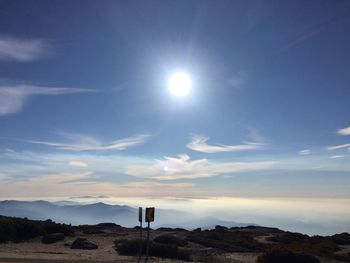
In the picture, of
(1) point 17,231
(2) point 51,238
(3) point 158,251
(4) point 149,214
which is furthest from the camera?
(1) point 17,231

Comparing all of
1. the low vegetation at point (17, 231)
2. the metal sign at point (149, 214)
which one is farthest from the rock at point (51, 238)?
the metal sign at point (149, 214)

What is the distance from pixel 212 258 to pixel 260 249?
11609mm

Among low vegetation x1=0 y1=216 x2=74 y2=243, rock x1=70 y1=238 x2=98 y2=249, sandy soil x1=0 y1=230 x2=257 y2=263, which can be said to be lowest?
sandy soil x1=0 y1=230 x2=257 y2=263

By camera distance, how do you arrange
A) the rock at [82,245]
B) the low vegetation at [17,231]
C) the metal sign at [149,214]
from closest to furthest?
the metal sign at [149,214] → the rock at [82,245] → the low vegetation at [17,231]

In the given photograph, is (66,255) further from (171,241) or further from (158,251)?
(171,241)

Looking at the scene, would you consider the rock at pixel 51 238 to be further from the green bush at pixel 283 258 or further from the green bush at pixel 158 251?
the green bush at pixel 283 258

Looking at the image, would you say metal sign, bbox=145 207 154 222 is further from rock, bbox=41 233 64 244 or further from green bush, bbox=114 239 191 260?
rock, bbox=41 233 64 244

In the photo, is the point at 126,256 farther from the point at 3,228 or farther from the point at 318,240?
the point at 318,240

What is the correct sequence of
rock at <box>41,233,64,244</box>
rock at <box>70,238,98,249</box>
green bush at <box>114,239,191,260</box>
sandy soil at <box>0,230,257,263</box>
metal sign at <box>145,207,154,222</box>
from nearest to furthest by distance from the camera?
metal sign at <box>145,207,154,222</box>, sandy soil at <box>0,230,257,263</box>, green bush at <box>114,239,191,260</box>, rock at <box>70,238,98,249</box>, rock at <box>41,233,64,244</box>

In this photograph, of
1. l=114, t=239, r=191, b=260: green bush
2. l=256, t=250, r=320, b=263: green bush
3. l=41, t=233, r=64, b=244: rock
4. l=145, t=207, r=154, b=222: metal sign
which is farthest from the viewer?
l=41, t=233, r=64, b=244: rock

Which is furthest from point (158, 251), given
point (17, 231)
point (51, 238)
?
point (17, 231)

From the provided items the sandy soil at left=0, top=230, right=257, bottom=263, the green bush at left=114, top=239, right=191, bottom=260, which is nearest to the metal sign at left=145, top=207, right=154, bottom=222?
the sandy soil at left=0, top=230, right=257, bottom=263

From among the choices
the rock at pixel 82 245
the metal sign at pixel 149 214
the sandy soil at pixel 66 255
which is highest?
the metal sign at pixel 149 214

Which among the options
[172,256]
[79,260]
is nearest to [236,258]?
[172,256]
